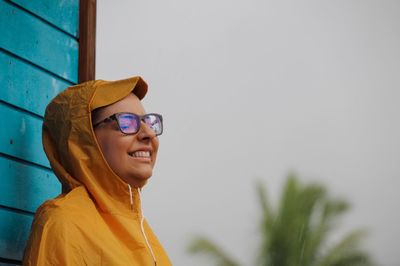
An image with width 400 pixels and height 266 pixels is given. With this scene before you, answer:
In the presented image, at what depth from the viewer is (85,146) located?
2268 mm

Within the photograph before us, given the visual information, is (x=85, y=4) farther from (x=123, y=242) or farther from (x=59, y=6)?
(x=123, y=242)

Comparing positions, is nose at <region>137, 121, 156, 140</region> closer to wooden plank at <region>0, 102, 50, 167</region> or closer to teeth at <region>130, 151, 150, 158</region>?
→ teeth at <region>130, 151, 150, 158</region>

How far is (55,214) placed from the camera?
2.09 m

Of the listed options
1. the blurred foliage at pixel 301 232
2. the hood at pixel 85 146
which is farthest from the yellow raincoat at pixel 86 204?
the blurred foliage at pixel 301 232

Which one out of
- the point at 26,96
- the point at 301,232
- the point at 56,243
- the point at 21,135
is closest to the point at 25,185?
the point at 21,135

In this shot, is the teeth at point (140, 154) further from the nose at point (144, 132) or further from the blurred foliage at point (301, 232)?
the blurred foliage at point (301, 232)

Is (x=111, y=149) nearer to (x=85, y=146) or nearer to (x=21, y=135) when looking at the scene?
(x=85, y=146)

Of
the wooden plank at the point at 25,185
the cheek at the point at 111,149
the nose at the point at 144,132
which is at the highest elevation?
the nose at the point at 144,132

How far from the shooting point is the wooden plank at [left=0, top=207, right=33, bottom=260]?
2.35 m

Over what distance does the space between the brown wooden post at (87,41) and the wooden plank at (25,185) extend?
1.31 feet

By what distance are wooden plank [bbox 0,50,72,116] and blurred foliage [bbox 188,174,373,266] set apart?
31.5ft

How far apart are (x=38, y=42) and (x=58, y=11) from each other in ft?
0.59

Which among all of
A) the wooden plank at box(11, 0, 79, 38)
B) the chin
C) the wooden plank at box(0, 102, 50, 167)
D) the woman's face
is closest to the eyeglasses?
the woman's face

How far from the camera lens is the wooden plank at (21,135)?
240cm
